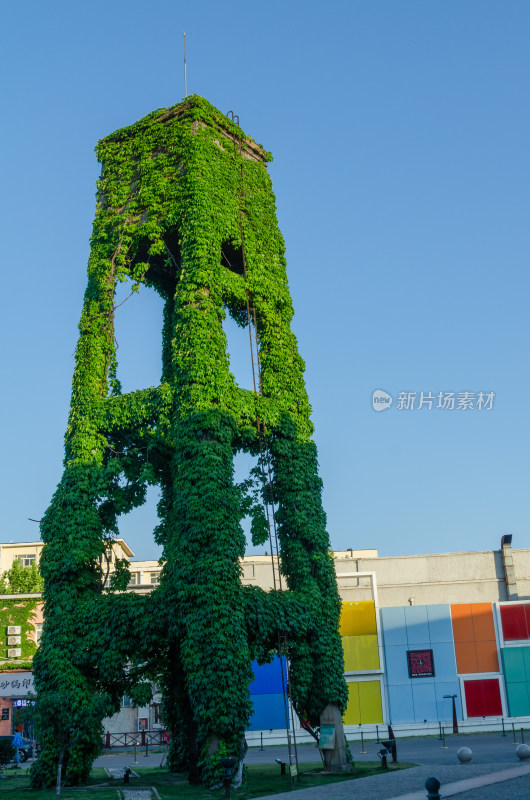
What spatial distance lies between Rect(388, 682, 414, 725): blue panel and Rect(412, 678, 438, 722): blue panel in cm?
30

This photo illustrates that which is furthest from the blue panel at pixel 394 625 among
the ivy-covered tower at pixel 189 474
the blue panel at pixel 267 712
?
the ivy-covered tower at pixel 189 474

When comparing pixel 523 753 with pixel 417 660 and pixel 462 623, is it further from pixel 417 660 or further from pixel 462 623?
pixel 462 623

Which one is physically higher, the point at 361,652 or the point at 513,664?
the point at 361,652

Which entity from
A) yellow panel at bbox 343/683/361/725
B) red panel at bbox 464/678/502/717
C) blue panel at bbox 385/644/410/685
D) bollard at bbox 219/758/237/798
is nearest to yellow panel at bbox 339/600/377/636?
blue panel at bbox 385/644/410/685

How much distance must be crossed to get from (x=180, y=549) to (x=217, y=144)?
17.1m

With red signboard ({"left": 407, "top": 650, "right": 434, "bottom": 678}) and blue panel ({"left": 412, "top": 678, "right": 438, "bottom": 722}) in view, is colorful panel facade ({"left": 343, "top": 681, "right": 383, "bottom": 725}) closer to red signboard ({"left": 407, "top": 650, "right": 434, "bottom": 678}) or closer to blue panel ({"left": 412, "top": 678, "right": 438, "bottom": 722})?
blue panel ({"left": 412, "top": 678, "right": 438, "bottom": 722})

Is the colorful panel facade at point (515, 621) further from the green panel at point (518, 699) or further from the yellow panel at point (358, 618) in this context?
the yellow panel at point (358, 618)

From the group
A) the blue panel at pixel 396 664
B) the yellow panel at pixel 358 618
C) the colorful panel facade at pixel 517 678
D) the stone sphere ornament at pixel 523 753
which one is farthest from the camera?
the yellow panel at pixel 358 618

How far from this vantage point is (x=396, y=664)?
153 feet

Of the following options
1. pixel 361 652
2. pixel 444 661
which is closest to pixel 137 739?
pixel 361 652

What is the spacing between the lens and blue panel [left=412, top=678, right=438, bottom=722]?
45406mm

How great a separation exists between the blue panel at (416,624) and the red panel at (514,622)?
15.6ft

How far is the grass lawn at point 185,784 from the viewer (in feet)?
65.6

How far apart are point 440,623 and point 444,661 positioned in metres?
2.24
